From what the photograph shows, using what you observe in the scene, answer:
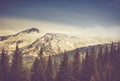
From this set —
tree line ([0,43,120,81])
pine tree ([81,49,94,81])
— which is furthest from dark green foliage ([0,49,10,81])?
pine tree ([81,49,94,81])

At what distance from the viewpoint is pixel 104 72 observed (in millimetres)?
127375

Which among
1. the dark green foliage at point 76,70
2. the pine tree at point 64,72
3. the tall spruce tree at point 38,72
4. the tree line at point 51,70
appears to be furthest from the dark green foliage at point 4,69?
the dark green foliage at point 76,70

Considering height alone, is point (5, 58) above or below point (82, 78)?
above

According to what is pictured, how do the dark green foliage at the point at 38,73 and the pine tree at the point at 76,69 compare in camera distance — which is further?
the dark green foliage at the point at 38,73

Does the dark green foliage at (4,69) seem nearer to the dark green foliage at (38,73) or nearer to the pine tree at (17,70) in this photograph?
the pine tree at (17,70)

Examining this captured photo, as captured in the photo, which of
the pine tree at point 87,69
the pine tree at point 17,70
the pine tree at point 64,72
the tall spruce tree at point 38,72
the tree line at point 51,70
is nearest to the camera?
the pine tree at point 64,72

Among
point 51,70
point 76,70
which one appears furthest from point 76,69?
point 51,70

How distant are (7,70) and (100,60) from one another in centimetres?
4868

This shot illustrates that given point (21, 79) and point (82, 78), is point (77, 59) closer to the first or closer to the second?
point (82, 78)

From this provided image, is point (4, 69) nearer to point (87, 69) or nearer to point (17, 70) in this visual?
point (17, 70)

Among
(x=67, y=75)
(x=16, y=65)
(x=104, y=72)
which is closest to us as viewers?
(x=67, y=75)

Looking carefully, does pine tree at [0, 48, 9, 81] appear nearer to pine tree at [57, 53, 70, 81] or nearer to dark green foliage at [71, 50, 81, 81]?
pine tree at [57, 53, 70, 81]

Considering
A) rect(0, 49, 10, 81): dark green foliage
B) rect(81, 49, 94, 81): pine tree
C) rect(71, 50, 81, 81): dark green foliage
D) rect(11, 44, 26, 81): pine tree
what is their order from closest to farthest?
rect(71, 50, 81, 81): dark green foliage, rect(81, 49, 94, 81): pine tree, rect(11, 44, 26, 81): pine tree, rect(0, 49, 10, 81): dark green foliage

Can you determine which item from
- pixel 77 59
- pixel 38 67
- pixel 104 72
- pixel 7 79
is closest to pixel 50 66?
pixel 38 67
